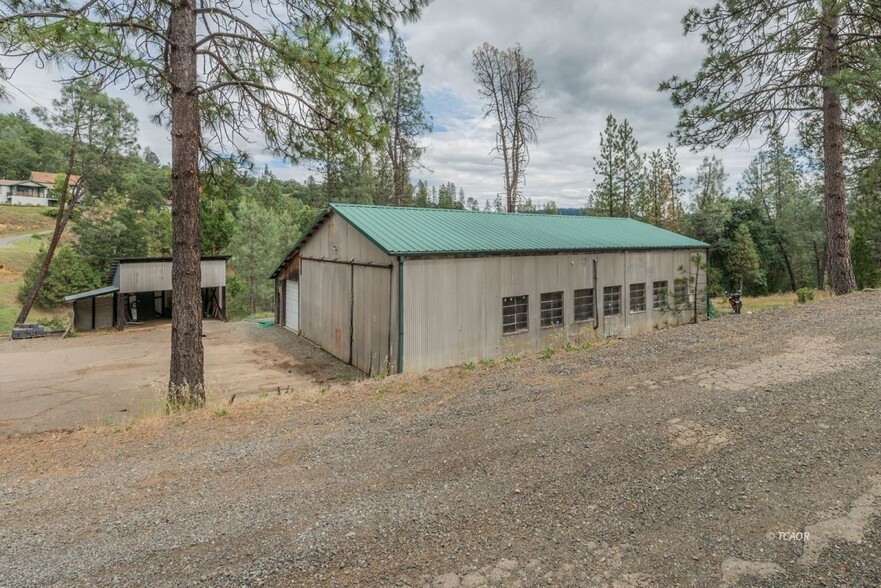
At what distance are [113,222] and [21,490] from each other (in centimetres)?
3113

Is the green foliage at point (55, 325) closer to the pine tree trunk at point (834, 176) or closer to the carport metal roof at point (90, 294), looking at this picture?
the carport metal roof at point (90, 294)

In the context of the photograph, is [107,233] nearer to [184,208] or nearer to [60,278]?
[60,278]

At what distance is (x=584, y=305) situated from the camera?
14625 millimetres

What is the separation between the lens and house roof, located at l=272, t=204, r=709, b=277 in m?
11.6

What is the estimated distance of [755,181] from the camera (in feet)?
134

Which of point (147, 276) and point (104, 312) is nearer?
point (147, 276)

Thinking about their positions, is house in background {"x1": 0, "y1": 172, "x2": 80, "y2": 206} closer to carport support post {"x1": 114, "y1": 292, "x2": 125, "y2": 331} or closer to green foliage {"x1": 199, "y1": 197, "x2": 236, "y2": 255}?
green foliage {"x1": 199, "y1": 197, "x2": 236, "y2": 255}

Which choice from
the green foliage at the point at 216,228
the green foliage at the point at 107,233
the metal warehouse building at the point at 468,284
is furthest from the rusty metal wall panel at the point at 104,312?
the green foliage at the point at 107,233

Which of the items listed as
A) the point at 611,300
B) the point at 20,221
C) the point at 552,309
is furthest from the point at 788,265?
the point at 20,221

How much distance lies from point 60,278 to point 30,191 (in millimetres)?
47358

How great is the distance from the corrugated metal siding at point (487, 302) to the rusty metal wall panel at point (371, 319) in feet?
2.37

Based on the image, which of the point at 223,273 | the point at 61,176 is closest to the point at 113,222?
the point at 61,176

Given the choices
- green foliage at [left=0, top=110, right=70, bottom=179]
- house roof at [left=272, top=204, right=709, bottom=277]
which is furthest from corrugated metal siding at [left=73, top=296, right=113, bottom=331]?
green foliage at [left=0, top=110, right=70, bottom=179]

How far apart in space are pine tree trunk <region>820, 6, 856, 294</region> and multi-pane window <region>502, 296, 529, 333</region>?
8235 millimetres
